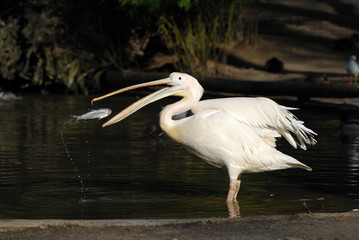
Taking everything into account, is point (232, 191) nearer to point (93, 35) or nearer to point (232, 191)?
point (232, 191)

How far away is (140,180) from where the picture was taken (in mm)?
7234

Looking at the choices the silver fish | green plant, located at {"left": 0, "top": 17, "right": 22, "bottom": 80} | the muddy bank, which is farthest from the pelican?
green plant, located at {"left": 0, "top": 17, "right": 22, "bottom": 80}

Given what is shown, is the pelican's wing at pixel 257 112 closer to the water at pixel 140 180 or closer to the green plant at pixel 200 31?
the water at pixel 140 180

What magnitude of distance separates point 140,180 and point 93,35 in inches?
578

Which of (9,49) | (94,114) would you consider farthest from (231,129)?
(9,49)

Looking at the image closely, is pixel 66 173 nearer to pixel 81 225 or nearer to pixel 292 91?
pixel 81 225

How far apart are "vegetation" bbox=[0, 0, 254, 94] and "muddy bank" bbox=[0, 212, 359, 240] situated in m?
14.6

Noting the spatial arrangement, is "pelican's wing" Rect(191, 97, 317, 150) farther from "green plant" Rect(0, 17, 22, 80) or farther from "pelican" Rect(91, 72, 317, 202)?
"green plant" Rect(0, 17, 22, 80)

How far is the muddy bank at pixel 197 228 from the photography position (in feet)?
14.3

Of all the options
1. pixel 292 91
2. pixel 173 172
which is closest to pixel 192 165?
pixel 173 172

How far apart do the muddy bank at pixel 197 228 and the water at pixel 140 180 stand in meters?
0.90

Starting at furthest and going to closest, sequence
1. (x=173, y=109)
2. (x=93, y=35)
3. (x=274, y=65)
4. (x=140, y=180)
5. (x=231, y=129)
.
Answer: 1. (x=93, y=35)
2. (x=274, y=65)
3. (x=140, y=180)
4. (x=173, y=109)
5. (x=231, y=129)

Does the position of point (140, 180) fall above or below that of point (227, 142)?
below

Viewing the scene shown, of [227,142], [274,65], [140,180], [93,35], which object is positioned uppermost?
[227,142]
